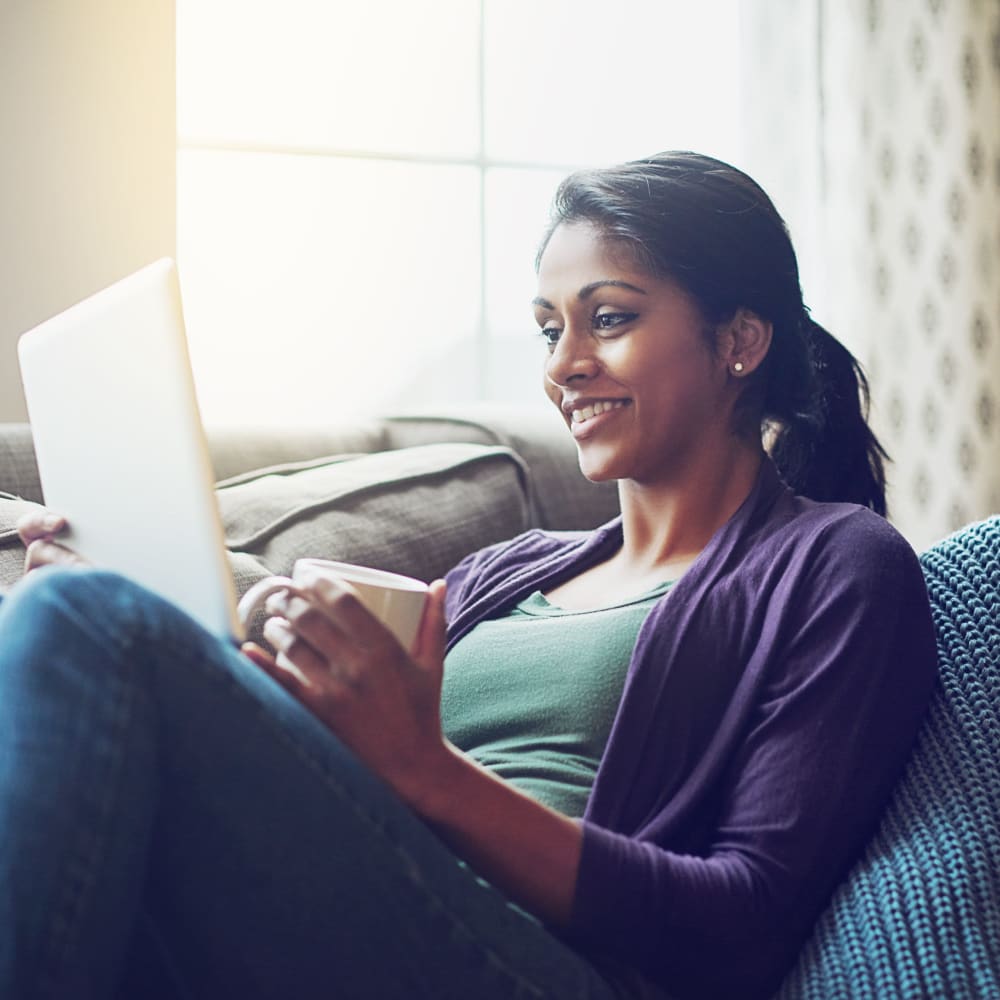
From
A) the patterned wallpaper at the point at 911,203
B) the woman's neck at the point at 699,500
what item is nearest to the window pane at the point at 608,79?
the patterned wallpaper at the point at 911,203

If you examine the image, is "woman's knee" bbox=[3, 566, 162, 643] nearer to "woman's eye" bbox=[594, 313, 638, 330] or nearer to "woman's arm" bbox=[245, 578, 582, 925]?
"woman's arm" bbox=[245, 578, 582, 925]

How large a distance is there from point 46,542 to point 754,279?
0.72 m

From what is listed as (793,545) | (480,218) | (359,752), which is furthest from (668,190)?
(480,218)

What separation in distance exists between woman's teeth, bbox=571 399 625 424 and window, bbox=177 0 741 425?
49.4 inches

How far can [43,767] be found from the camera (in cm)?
72

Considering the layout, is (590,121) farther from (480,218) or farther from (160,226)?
(160,226)

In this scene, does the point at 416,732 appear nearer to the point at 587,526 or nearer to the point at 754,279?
the point at 754,279

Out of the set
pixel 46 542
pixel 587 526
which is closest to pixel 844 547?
pixel 46 542

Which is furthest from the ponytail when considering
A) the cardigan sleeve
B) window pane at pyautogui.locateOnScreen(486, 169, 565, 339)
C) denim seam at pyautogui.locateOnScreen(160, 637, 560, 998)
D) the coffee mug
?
window pane at pyautogui.locateOnScreen(486, 169, 565, 339)

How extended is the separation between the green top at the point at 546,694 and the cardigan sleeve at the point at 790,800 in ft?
0.39

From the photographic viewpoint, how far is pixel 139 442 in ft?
2.79

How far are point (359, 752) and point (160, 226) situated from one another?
68.2 inches

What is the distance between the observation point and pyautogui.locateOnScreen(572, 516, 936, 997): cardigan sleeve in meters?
0.88

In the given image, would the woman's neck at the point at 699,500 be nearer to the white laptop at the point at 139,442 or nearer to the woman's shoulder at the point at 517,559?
the woman's shoulder at the point at 517,559
